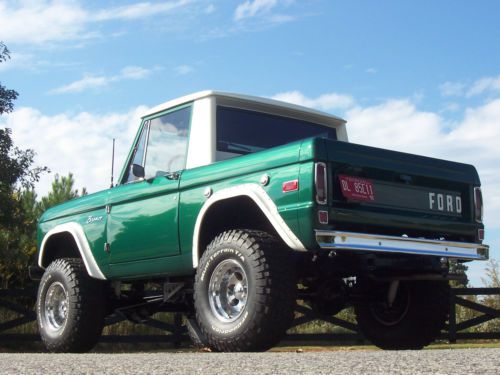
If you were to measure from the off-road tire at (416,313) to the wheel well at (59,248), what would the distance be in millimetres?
3310

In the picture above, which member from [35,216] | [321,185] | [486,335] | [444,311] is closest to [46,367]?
[321,185]

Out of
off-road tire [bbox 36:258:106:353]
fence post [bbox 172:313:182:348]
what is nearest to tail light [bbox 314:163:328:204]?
off-road tire [bbox 36:258:106:353]

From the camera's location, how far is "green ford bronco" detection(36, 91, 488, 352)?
5.75 m

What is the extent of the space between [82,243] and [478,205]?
393cm

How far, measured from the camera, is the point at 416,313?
7.04 m

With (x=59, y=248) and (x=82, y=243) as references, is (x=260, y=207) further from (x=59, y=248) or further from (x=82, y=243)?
(x=59, y=248)

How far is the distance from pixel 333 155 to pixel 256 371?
2.21m

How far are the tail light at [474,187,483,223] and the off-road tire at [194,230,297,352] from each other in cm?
188

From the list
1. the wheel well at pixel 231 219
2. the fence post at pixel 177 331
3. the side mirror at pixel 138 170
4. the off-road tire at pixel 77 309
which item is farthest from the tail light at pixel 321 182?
the fence post at pixel 177 331

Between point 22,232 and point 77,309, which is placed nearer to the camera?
point 77,309

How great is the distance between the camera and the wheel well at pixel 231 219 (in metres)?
6.38

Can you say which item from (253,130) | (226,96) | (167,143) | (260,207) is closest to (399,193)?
(260,207)

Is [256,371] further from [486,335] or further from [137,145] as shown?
[486,335]

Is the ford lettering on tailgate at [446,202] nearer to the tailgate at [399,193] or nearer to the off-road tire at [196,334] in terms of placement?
the tailgate at [399,193]
